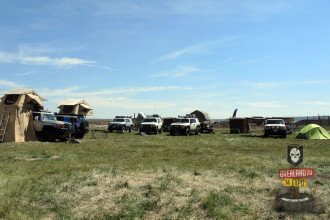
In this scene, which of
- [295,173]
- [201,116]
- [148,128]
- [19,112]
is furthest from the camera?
[201,116]

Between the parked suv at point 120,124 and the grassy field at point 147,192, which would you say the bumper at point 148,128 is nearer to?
the parked suv at point 120,124

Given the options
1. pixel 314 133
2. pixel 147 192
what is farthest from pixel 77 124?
pixel 314 133

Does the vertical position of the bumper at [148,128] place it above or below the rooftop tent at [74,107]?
below

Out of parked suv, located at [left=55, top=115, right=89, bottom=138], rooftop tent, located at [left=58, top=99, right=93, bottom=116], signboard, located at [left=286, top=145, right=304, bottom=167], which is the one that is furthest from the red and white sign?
rooftop tent, located at [left=58, top=99, right=93, bottom=116]

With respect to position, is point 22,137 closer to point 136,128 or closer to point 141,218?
point 141,218

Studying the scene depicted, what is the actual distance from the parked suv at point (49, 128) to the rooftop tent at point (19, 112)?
1.30ft

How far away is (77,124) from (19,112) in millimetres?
5337

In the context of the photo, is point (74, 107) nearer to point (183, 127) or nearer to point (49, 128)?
point (49, 128)

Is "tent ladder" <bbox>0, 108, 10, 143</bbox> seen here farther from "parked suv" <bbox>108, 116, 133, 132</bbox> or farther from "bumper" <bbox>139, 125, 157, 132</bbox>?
"parked suv" <bbox>108, 116, 133, 132</bbox>

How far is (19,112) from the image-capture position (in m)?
18.0

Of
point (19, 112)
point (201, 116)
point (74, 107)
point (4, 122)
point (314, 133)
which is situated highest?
point (74, 107)

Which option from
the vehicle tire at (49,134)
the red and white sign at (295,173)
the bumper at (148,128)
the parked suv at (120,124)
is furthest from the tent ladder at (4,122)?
the red and white sign at (295,173)

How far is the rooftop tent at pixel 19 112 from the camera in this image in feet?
57.9

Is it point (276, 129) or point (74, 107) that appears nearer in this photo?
point (276, 129)
